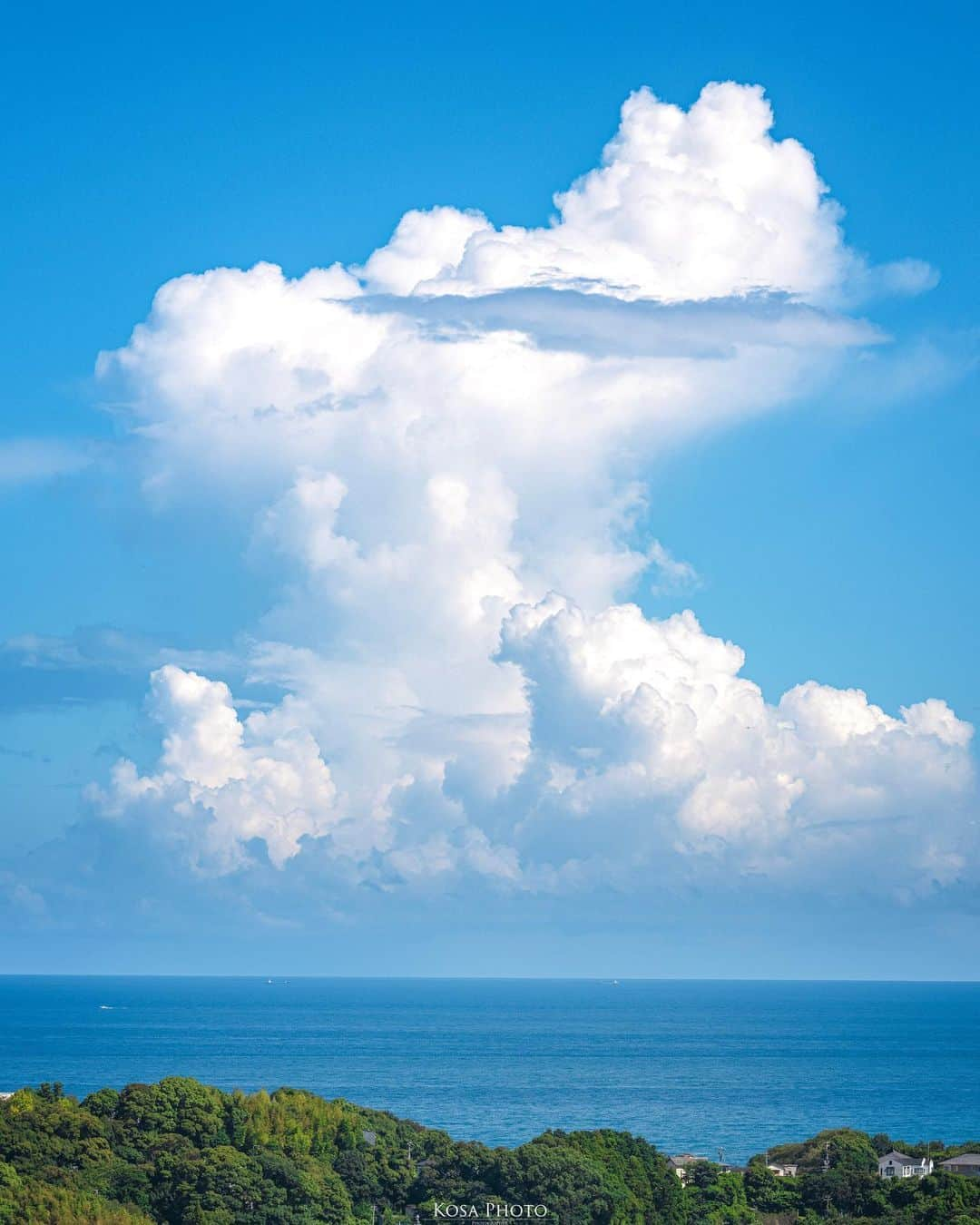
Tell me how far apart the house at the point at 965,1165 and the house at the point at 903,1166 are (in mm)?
924

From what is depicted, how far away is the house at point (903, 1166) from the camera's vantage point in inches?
2896

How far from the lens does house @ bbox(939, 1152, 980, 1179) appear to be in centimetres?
7206

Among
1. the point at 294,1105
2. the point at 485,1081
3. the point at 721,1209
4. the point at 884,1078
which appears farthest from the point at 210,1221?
the point at 884,1078

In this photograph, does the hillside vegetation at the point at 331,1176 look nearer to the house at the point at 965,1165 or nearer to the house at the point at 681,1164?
Result: the house at the point at 681,1164

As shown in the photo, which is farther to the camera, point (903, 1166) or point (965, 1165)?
point (903, 1166)

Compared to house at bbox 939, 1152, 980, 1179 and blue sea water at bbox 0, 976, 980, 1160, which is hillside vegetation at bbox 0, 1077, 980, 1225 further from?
blue sea water at bbox 0, 976, 980, 1160

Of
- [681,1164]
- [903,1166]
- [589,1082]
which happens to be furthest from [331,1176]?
[589,1082]

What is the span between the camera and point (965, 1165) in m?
72.8

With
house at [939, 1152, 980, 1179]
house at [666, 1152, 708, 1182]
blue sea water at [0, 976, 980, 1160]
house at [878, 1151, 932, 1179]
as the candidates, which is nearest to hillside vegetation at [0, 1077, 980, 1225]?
house at [666, 1152, 708, 1182]

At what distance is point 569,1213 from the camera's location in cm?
5969

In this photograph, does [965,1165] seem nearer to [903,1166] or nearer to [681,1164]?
[903,1166]

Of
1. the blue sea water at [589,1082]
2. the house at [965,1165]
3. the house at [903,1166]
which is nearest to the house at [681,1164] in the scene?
the house at [903,1166]

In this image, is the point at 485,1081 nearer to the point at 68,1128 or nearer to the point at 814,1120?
the point at 814,1120

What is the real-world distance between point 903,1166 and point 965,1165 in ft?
10.1
